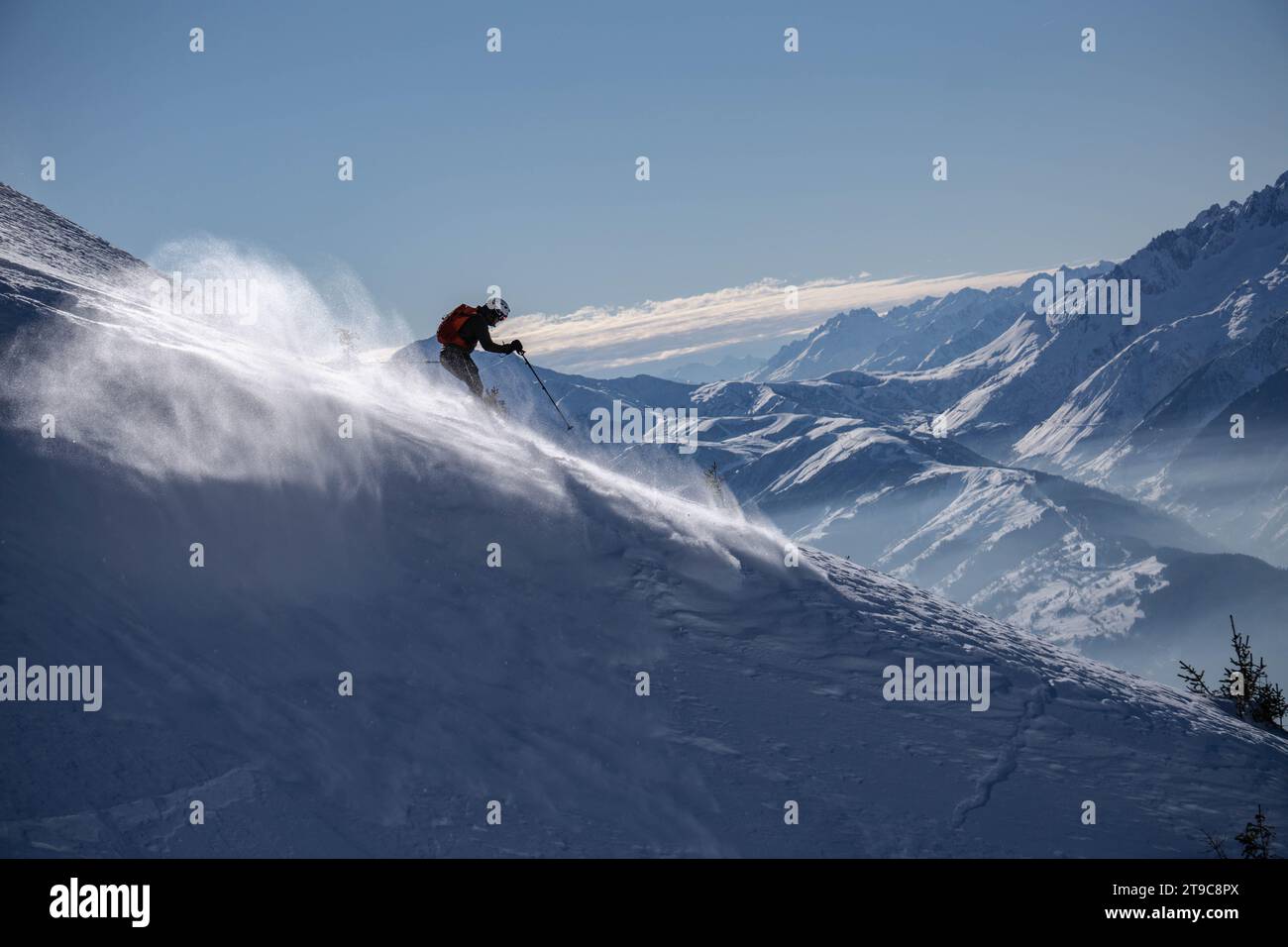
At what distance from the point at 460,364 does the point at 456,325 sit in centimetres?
119

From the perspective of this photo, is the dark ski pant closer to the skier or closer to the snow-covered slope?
the skier

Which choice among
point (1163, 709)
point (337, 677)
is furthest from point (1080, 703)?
point (337, 677)

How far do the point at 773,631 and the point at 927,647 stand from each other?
327cm

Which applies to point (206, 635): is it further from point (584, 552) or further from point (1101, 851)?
point (1101, 851)

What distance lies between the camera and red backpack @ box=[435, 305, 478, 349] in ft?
76.2

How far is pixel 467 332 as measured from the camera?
23.1 metres
